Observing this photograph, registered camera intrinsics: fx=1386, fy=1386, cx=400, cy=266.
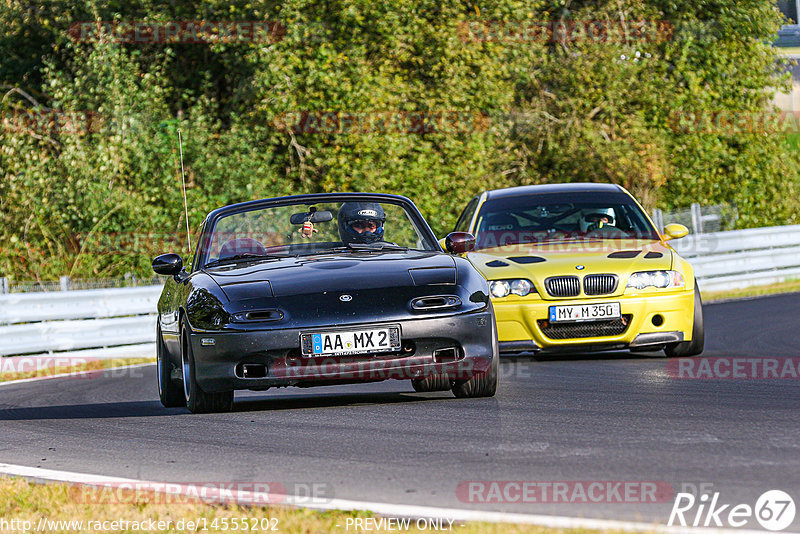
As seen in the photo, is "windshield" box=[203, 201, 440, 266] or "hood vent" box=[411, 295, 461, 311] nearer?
"hood vent" box=[411, 295, 461, 311]

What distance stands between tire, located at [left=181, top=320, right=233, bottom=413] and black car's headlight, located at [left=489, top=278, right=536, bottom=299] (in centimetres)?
307

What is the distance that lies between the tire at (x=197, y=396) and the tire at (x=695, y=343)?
4.33 m

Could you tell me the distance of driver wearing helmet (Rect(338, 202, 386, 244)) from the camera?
9211 millimetres

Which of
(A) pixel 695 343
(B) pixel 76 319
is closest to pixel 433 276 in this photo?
(A) pixel 695 343

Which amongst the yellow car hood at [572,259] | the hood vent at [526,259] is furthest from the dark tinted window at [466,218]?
the hood vent at [526,259]

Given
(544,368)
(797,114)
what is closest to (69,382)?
(544,368)

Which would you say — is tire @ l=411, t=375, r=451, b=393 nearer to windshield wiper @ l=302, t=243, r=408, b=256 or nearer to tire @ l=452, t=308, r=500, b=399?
tire @ l=452, t=308, r=500, b=399

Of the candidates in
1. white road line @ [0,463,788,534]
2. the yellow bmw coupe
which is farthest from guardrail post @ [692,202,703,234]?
white road line @ [0,463,788,534]

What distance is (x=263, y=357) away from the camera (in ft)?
25.8

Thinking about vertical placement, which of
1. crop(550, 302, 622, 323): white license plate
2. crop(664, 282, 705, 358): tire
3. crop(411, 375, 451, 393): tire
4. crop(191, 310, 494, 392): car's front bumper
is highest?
crop(191, 310, 494, 392): car's front bumper

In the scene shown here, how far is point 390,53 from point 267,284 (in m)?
18.5

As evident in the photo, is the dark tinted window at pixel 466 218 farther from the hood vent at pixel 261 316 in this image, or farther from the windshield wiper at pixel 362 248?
the hood vent at pixel 261 316

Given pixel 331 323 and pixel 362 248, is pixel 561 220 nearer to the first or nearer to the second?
pixel 362 248

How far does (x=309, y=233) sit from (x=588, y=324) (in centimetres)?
281
